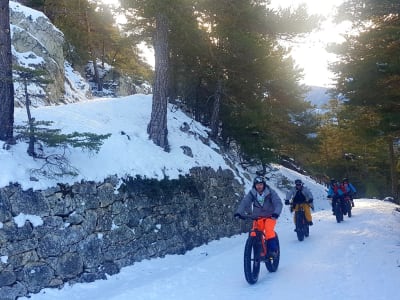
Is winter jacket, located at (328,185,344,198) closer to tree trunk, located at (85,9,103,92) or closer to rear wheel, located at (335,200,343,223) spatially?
rear wheel, located at (335,200,343,223)

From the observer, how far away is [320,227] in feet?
50.4

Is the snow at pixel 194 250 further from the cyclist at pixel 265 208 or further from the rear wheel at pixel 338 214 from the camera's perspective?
the cyclist at pixel 265 208

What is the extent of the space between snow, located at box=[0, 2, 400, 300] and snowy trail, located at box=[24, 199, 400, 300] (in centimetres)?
2

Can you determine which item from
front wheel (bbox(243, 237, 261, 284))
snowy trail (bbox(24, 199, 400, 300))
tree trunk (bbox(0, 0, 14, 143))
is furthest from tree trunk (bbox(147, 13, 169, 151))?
front wheel (bbox(243, 237, 261, 284))

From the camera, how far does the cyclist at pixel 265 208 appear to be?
27.6ft

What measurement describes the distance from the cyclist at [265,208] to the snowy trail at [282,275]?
0.81m

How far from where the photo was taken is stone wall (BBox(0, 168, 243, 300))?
799cm

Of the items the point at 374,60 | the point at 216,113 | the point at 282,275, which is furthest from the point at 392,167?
the point at 282,275

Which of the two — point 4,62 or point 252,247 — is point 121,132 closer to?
point 4,62

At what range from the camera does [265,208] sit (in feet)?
28.0

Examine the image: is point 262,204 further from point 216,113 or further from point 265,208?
point 216,113

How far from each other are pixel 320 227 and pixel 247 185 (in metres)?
3.66

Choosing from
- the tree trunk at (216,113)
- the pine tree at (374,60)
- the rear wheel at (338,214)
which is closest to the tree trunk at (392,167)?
the pine tree at (374,60)

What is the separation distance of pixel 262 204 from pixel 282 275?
1497 millimetres
